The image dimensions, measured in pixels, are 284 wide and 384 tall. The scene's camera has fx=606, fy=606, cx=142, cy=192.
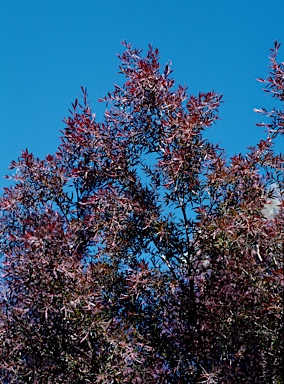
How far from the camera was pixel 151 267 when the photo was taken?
6.25 metres

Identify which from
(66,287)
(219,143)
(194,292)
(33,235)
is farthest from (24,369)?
(219,143)

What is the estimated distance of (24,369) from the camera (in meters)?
6.10

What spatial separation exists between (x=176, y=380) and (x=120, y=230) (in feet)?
5.33

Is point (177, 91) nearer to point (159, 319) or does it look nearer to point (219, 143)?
point (219, 143)

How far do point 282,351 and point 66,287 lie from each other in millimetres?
2096

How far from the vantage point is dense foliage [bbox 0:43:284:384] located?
5730 mm

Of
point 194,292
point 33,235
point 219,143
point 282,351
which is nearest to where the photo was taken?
point 282,351

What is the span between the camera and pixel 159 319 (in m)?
6.37

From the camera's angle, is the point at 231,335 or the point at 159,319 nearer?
the point at 231,335

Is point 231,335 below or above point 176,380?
above

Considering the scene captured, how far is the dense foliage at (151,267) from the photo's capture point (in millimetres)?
5730

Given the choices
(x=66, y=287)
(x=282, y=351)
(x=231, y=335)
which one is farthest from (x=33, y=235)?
(x=282, y=351)

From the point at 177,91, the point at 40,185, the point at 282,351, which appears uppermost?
the point at 177,91

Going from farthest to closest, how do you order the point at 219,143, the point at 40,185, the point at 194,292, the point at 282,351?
the point at 40,185 < the point at 219,143 < the point at 194,292 < the point at 282,351
